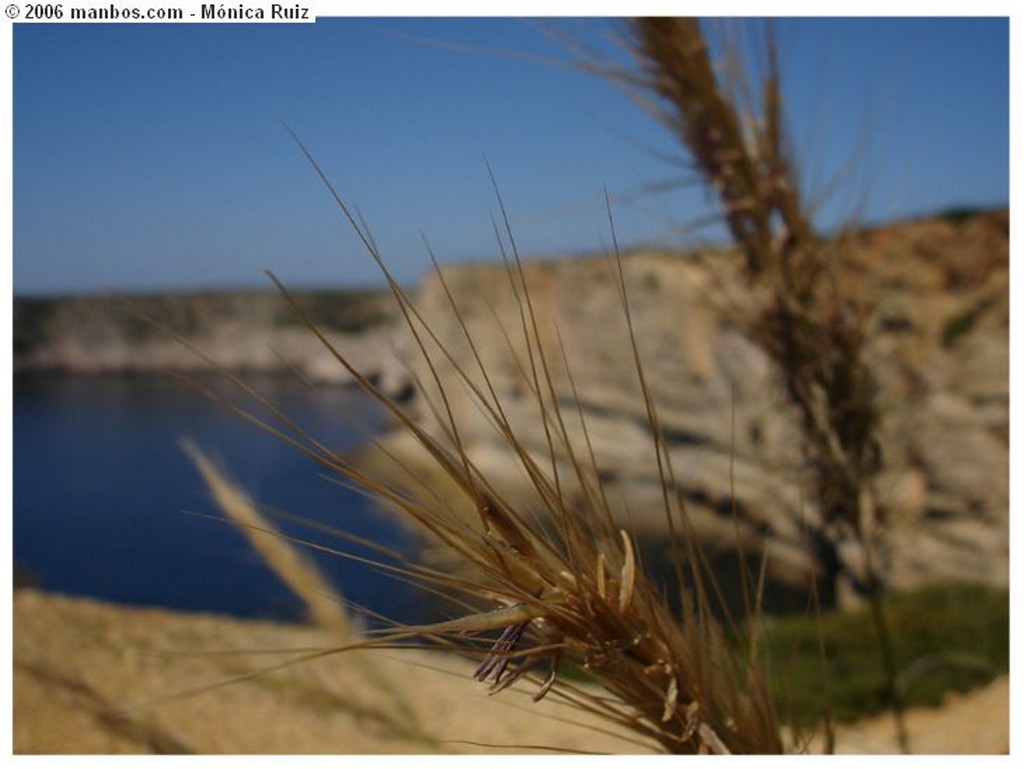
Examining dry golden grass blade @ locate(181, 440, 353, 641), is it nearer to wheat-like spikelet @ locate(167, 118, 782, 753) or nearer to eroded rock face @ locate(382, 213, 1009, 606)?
wheat-like spikelet @ locate(167, 118, 782, 753)

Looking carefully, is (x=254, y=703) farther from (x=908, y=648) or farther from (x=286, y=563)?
(x=908, y=648)

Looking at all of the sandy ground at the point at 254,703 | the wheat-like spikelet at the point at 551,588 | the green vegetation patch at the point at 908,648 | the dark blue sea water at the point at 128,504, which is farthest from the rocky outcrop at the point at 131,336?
the green vegetation patch at the point at 908,648

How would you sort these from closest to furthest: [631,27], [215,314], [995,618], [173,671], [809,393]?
[631,27] → [809,393] → [173,671] → [995,618] → [215,314]

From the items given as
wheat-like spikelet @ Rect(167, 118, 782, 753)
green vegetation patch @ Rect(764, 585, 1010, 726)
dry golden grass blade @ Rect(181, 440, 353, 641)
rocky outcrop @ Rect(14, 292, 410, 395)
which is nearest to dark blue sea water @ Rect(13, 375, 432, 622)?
rocky outcrop @ Rect(14, 292, 410, 395)

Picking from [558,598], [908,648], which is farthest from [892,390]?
[558,598]
